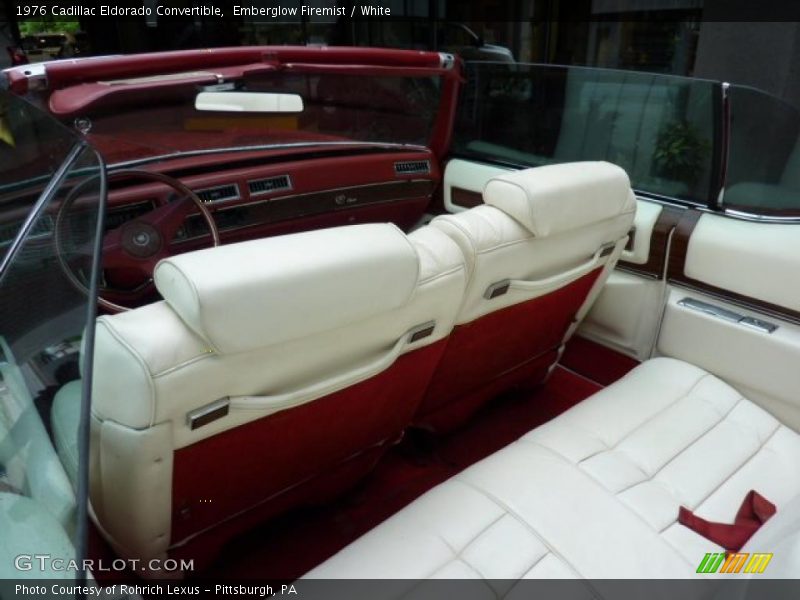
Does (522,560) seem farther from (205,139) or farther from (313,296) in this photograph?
(205,139)

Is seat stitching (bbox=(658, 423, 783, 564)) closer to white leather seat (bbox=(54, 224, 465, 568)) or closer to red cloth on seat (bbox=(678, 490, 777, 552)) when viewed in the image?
red cloth on seat (bbox=(678, 490, 777, 552))

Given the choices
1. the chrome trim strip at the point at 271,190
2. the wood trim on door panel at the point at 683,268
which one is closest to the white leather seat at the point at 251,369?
the wood trim on door panel at the point at 683,268

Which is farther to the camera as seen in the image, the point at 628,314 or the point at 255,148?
the point at 255,148

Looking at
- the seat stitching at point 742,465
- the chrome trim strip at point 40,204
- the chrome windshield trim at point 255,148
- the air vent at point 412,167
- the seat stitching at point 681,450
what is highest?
the chrome trim strip at point 40,204

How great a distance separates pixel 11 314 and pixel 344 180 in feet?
4.78

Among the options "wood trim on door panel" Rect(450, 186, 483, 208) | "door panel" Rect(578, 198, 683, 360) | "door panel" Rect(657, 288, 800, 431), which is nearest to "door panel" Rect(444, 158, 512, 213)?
"wood trim on door panel" Rect(450, 186, 483, 208)

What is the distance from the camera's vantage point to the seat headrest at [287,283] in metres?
0.83

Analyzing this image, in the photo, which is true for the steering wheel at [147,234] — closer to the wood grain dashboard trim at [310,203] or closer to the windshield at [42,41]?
the wood grain dashboard trim at [310,203]

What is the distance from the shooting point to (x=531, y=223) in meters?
1.27

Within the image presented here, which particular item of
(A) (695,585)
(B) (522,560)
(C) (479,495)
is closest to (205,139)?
(C) (479,495)

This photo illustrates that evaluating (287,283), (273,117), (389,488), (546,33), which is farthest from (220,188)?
(546,33)

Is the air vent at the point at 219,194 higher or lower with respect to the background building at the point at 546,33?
lower

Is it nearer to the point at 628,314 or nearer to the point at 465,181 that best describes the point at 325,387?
the point at 628,314

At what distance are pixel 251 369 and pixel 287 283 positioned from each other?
0.53 ft
